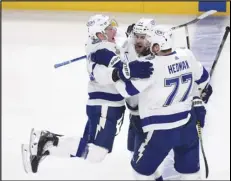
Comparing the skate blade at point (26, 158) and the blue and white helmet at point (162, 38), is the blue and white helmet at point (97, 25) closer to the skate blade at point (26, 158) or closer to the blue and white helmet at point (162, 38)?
the blue and white helmet at point (162, 38)

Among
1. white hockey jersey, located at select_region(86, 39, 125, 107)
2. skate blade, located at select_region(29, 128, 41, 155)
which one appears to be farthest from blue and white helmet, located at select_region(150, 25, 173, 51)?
skate blade, located at select_region(29, 128, 41, 155)

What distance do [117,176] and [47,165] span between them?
0.47 metres

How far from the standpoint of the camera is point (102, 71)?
306 centimetres

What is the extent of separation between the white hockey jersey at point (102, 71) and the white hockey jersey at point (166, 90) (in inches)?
4.8

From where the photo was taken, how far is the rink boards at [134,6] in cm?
661

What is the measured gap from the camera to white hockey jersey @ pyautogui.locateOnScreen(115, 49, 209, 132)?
2.89 m

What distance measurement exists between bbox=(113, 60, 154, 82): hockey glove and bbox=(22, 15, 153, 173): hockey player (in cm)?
17

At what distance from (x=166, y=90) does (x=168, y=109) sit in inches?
4.4

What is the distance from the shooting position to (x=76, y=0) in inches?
275

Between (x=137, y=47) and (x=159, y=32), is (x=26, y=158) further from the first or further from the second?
(x=159, y=32)

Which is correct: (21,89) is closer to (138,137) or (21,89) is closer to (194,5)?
(138,137)

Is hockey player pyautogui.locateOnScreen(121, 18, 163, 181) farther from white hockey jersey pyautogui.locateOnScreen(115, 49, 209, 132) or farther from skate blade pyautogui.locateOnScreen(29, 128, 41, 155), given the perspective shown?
skate blade pyautogui.locateOnScreen(29, 128, 41, 155)

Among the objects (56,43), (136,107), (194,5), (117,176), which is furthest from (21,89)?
(194,5)

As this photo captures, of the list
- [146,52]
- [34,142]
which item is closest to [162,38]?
[146,52]
